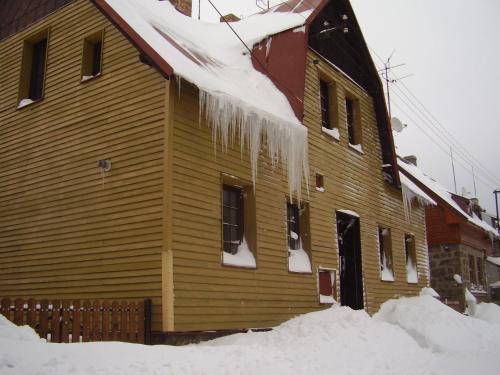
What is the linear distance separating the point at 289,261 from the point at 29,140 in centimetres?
632

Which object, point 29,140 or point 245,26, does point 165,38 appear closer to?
point 29,140

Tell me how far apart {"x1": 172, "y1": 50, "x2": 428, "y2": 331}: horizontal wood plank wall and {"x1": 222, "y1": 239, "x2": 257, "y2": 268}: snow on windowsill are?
137 millimetres

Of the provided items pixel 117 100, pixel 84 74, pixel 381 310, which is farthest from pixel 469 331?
pixel 84 74

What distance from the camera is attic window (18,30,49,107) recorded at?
11875mm

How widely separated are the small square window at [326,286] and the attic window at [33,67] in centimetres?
793

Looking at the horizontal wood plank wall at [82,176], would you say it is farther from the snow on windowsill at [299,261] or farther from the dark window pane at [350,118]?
the dark window pane at [350,118]

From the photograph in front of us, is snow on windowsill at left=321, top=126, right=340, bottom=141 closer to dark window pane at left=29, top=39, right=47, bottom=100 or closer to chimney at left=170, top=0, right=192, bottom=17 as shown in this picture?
chimney at left=170, top=0, right=192, bottom=17

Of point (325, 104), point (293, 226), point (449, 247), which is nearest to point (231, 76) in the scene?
point (293, 226)

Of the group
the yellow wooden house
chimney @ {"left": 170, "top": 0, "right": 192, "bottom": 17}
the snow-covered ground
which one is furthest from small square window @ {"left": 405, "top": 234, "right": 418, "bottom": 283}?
chimney @ {"left": 170, "top": 0, "right": 192, "bottom": 17}

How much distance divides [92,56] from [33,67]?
7.13 feet

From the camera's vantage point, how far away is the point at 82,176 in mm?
9852

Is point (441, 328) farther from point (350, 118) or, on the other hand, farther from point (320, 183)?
point (350, 118)

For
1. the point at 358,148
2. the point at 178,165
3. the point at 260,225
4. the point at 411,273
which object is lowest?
the point at 411,273

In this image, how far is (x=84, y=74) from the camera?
10656 mm
